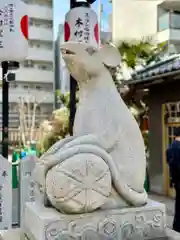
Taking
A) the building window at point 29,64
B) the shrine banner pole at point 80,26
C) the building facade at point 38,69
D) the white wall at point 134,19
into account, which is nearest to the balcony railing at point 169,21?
the white wall at point 134,19

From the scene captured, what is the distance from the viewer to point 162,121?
31.4 ft

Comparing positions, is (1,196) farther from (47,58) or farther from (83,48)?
(47,58)

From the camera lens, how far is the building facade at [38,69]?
29.5 metres

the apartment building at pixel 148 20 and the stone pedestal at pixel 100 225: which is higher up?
the apartment building at pixel 148 20

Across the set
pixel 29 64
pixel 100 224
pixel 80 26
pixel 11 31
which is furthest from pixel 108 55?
pixel 29 64

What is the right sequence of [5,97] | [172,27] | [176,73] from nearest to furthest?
1. [5,97]
2. [176,73]
3. [172,27]

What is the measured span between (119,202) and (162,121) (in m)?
7.21

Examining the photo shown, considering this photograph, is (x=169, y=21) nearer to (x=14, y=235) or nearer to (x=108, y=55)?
(x=108, y=55)

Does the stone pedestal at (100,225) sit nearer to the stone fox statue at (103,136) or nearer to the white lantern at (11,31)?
the stone fox statue at (103,136)

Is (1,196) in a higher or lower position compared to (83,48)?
lower

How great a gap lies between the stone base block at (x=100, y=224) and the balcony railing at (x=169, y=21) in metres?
12.0

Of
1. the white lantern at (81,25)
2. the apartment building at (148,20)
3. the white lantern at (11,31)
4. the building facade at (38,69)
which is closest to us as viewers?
the white lantern at (11,31)

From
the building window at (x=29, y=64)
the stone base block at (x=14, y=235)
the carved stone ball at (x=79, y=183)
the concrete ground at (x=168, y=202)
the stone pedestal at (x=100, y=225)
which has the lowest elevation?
the concrete ground at (x=168, y=202)

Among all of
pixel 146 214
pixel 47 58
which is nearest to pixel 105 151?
pixel 146 214
